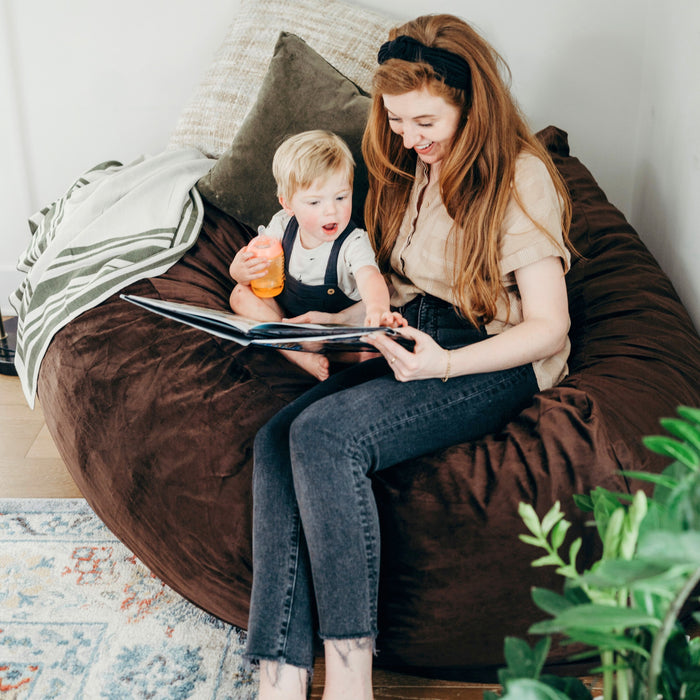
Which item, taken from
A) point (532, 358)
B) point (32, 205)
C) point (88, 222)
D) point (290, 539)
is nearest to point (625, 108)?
point (532, 358)

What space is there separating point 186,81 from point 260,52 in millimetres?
410

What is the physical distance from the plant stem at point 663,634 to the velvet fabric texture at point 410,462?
0.59 m

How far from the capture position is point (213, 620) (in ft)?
4.92

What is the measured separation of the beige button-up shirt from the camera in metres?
1.33

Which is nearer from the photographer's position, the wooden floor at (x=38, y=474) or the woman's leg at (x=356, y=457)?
the woman's leg at (x=356, y=457)

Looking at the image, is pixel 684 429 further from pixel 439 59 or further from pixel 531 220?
pixel 439 59

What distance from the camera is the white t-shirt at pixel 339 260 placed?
1.57 m

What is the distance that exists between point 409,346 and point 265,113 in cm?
91

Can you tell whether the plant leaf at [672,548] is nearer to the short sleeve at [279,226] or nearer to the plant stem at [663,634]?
the plant stem at [663,634]

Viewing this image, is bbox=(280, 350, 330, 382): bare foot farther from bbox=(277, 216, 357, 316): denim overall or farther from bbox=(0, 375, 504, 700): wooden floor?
bbox=(0, 375, 504, 700): wooden floor

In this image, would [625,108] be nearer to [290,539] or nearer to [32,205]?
[290,539]

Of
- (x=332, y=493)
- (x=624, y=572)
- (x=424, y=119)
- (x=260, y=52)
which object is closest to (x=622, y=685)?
(x=624, y=572)

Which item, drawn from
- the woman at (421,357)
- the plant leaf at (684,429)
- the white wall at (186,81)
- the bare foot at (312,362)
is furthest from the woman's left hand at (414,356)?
the white wall at (186,81)

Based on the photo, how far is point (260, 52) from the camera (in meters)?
2.18
